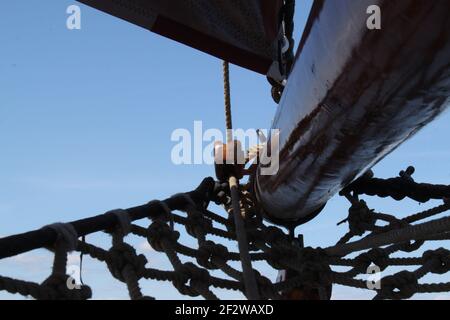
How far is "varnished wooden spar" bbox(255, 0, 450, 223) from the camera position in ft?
3.55

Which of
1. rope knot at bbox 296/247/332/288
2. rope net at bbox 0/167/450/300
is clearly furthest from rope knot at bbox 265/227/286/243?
rope knot at bbox 296/247/332/288

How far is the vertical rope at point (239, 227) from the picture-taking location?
191 centimetres

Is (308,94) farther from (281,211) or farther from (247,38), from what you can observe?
(247,38)

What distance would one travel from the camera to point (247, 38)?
3654mm

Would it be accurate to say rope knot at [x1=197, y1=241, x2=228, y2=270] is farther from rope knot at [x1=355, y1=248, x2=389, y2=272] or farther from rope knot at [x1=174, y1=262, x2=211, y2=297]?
→ rope knot at [x1=355, y1=248, x2=389, y2=272]

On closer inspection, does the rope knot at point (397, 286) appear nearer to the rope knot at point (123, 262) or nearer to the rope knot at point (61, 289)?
the rope knot at point (123, 262)

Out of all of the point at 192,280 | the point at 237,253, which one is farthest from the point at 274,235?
the point at 192,280

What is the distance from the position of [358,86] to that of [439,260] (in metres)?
1.27

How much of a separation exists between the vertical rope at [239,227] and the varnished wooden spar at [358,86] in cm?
34

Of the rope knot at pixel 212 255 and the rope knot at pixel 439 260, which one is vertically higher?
the rope knot at pixel 212 255

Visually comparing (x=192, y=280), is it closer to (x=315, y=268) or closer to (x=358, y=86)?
(x=315, y=268)

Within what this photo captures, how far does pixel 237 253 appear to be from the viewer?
8.31 feet

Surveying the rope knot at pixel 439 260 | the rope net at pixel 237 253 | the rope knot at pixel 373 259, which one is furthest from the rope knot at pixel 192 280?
the rope knot at pixel 439 260
